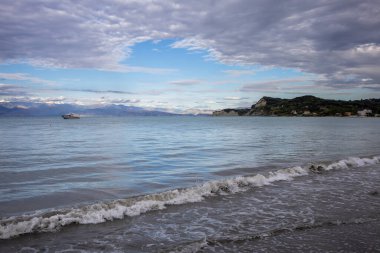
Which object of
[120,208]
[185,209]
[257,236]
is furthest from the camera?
[185,209]

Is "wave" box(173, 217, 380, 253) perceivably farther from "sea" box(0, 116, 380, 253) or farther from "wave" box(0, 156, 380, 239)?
"wave" box(0, 156, 380, 239)

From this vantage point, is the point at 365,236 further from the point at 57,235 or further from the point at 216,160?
the point at 216,160

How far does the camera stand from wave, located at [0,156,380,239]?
9.92 metres

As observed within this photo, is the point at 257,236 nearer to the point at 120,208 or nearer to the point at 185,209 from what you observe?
the point at 185,209

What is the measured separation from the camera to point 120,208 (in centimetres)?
1181

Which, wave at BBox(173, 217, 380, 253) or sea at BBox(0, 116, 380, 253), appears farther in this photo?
sea at BBox(0, 116, 380, 253)

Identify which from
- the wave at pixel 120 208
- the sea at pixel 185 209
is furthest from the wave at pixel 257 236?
the wave at pixel 120 208

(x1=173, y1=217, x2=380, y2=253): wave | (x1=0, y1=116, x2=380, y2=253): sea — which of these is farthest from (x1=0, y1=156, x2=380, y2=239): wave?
(x1=173, y1=217, x2=380, y2=253): wave

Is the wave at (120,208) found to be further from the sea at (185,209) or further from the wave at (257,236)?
the wave at (257,236)

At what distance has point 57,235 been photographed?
31.1ft

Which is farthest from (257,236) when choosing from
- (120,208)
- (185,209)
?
(120,208)

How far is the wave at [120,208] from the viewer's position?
391 inches

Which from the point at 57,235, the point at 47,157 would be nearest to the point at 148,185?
the point at 57,235

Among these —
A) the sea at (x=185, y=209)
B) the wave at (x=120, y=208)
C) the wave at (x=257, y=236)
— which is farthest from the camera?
the wave at (x=120, y=208)
